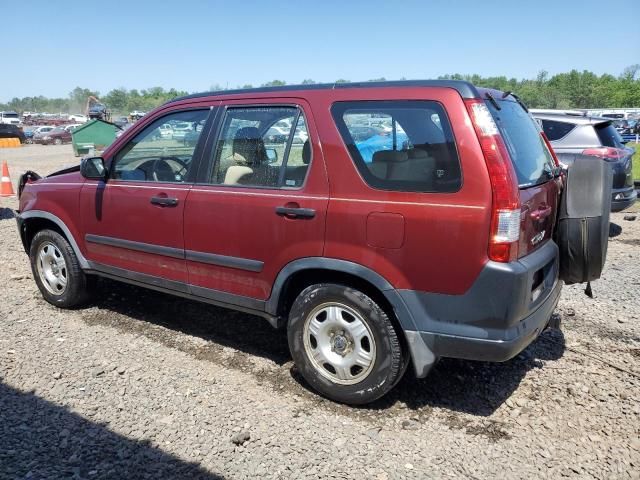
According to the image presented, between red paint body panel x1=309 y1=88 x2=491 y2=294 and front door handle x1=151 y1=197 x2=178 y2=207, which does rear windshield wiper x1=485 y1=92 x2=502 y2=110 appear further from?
front door handle x1=151 y1=197 x2=178 y2=207

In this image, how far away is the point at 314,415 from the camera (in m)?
3.19

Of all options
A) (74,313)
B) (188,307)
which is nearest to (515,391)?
(188,307)

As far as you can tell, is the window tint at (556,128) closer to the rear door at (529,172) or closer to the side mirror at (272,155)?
the rear door at (529,172)

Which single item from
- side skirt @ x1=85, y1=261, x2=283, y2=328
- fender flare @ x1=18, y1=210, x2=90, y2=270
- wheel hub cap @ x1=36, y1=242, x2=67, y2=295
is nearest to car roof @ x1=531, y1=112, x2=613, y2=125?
side skirt @ x1=85, y1=261, x2=283, y2=328

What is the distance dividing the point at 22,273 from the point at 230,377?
12.0 feet

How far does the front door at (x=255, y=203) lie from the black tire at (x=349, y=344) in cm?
27

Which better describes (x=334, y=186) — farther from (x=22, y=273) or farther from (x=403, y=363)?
(x=22, y=273)

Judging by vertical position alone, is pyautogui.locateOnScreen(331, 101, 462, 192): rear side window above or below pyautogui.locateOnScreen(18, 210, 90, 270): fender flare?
above

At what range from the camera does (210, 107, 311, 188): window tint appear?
10.8ft

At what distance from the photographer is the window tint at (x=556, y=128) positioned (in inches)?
311

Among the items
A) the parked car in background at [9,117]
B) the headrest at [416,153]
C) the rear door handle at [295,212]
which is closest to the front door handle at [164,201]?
the rear door handle at [295,212]

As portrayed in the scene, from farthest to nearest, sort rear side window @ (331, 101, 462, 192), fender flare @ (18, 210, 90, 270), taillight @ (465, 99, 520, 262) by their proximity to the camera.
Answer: fender flare @ (18, 210, 90, 270) < rear side window @ (331, 101, 462, 192) < taillight @ (465, 99, 520, 262)

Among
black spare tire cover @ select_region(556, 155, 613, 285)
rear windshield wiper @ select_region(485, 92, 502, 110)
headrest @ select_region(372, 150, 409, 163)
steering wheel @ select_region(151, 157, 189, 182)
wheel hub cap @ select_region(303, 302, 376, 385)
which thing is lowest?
wheel hub cap @ select_region(303, 302, 376, 385)

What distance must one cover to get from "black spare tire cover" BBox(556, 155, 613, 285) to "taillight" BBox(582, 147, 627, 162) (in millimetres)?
4768
